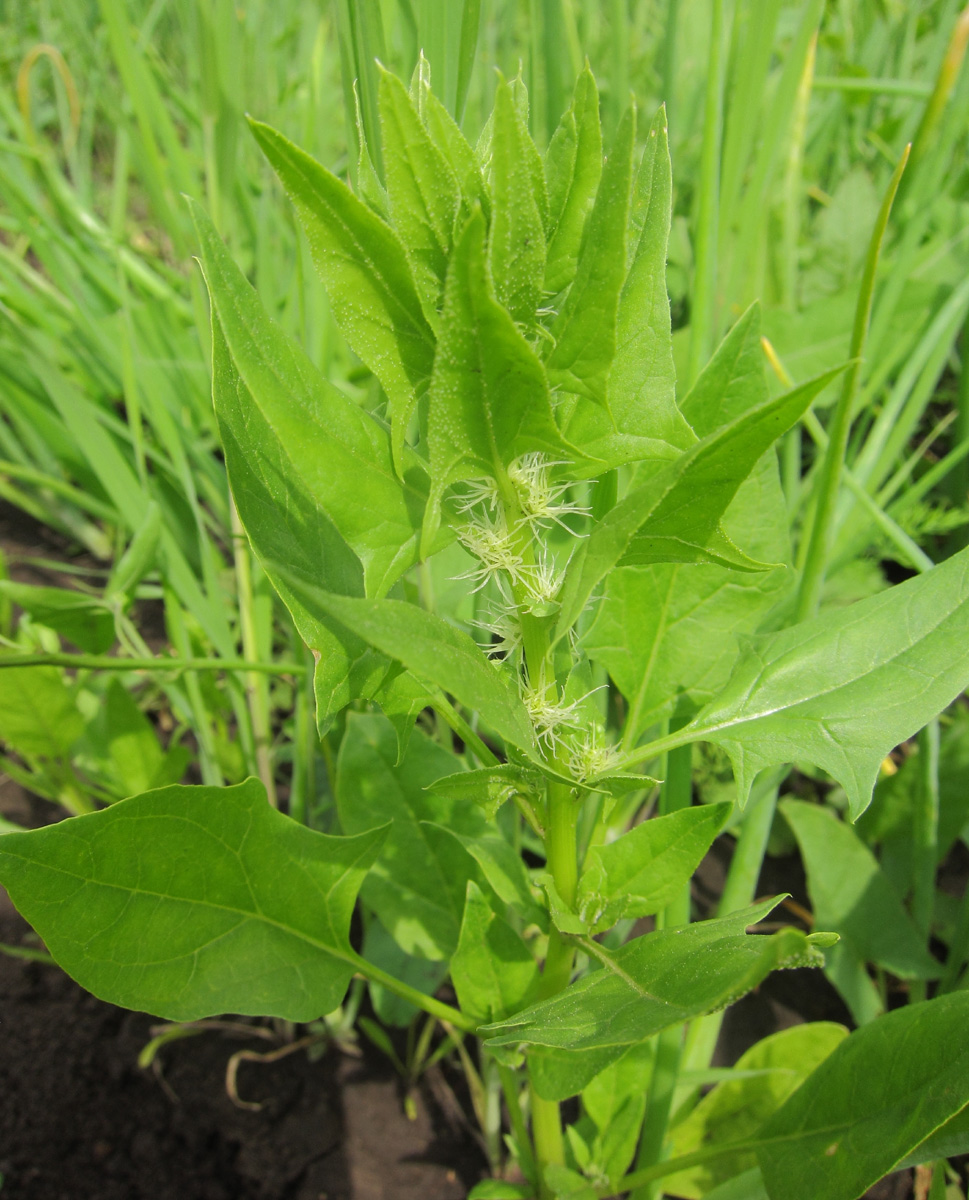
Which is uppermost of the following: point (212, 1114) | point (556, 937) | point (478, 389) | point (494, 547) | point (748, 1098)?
point (478, 389)

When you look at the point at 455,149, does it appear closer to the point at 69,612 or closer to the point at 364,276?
the point at 364,276

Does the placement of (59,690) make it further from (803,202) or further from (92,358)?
(803,202)

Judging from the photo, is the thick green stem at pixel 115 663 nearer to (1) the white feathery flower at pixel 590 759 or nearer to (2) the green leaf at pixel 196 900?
(2) the green leaf at pixel 196 900

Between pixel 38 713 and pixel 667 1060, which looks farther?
pixel 38 713

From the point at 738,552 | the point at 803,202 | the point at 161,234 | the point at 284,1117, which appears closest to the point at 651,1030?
the point at 738,552

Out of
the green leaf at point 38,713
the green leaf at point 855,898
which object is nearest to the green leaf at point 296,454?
the green leaf at point 38,713

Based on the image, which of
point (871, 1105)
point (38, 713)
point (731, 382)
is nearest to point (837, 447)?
point (731, 382)
